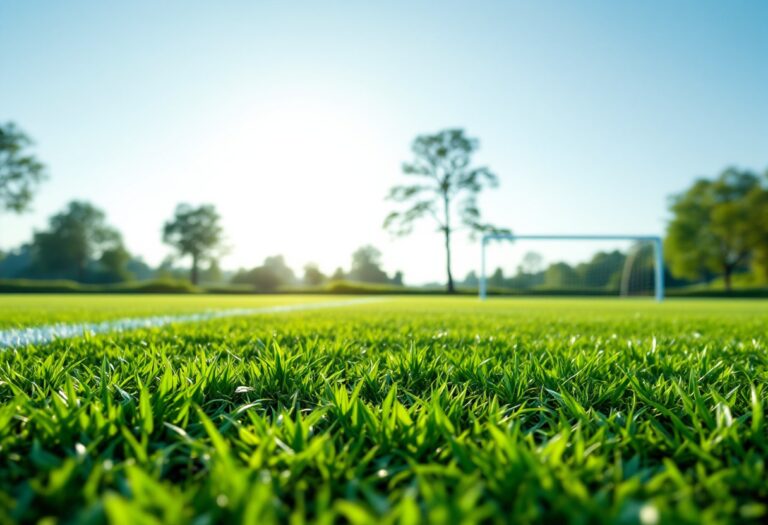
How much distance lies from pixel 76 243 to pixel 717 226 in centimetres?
7539

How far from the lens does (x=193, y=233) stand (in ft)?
193

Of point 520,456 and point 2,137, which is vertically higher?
point 2,137

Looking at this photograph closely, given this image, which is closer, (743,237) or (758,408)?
(758,408)

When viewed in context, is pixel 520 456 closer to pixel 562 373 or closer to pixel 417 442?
pixel 417 442

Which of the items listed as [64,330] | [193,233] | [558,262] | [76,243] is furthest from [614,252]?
[76,243]

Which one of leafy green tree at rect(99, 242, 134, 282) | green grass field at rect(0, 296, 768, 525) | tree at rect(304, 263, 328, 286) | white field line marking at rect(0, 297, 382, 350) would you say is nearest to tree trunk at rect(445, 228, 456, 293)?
tree at rect(304, 263, 328, 286)

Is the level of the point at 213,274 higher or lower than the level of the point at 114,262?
lower

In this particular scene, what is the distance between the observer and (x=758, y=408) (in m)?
1.00

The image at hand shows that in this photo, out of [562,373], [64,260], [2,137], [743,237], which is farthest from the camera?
[64,260]

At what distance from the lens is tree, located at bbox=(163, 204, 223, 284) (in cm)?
5897

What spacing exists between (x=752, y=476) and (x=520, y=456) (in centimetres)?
41

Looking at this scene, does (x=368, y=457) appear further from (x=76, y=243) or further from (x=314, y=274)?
(x=76, y=243)

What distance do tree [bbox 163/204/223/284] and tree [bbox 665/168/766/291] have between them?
2078 inches

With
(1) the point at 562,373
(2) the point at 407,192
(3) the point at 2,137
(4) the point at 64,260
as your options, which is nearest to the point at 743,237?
(2) the point at 407,192
